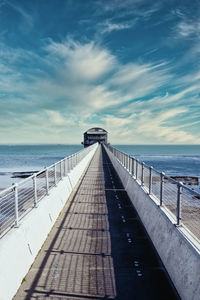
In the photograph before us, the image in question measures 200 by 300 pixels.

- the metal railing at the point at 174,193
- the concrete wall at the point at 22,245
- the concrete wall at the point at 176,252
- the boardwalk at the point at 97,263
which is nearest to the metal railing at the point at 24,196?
the concrete wall at the point at 22,245

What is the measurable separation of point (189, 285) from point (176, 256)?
0.78m

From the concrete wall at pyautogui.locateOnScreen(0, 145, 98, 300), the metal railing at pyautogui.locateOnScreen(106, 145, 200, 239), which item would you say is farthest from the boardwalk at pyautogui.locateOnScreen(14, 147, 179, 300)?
the metal railing at pyautogui.locateOnScreen(106, 145, 200, 239)

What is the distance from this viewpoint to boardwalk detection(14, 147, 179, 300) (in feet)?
14.4

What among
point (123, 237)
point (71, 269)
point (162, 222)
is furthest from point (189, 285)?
point (123, 237)

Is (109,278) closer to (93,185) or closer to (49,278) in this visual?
(49,278)

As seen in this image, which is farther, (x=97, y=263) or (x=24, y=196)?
(x=24, y=196)

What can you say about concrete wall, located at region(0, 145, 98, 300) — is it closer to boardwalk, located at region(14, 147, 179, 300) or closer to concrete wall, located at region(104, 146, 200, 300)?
boardwalk, located at region(14, 147, 179, 300)

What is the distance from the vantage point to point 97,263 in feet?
17.8

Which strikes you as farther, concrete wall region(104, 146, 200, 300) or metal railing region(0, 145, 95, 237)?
metal railing region(0, 145, 95, 237)

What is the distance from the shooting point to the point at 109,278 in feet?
15.9

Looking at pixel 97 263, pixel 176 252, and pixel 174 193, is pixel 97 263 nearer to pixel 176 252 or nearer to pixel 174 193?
pixel 176 252

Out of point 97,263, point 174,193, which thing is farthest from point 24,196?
point 174,193

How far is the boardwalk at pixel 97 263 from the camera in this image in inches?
173

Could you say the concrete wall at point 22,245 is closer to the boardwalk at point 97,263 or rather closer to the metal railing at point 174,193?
the boardwalk at point 97,263
